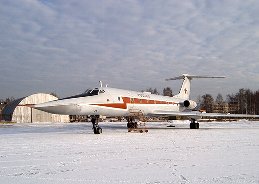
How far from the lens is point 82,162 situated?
22.4 ft

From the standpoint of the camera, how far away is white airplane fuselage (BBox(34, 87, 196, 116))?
1550 cm

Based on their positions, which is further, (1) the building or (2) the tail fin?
(1) the building

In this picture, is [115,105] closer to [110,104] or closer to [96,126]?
[110,104]

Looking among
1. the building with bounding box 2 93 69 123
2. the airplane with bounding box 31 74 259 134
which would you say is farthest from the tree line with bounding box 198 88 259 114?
the airplane with bounding box 31 74 259 134

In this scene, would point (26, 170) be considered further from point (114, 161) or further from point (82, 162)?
point (114, 161)

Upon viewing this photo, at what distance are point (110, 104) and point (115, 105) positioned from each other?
1.67 feet

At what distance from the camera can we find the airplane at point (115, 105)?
15.6 m

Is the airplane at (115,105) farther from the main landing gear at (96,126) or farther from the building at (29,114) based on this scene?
the building at (29,114)

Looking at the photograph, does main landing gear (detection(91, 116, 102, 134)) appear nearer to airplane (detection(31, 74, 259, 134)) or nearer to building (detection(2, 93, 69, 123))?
airplane (detection(31, 74, 259, 134))

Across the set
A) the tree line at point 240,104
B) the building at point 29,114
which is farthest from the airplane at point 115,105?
the tree line at point 240,104

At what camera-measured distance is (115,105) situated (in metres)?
18.7

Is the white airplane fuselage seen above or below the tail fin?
below

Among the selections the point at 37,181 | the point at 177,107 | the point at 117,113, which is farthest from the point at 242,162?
the point at 177,107

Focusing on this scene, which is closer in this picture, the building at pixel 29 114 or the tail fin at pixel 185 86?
the tail fin at pixel 185 86
